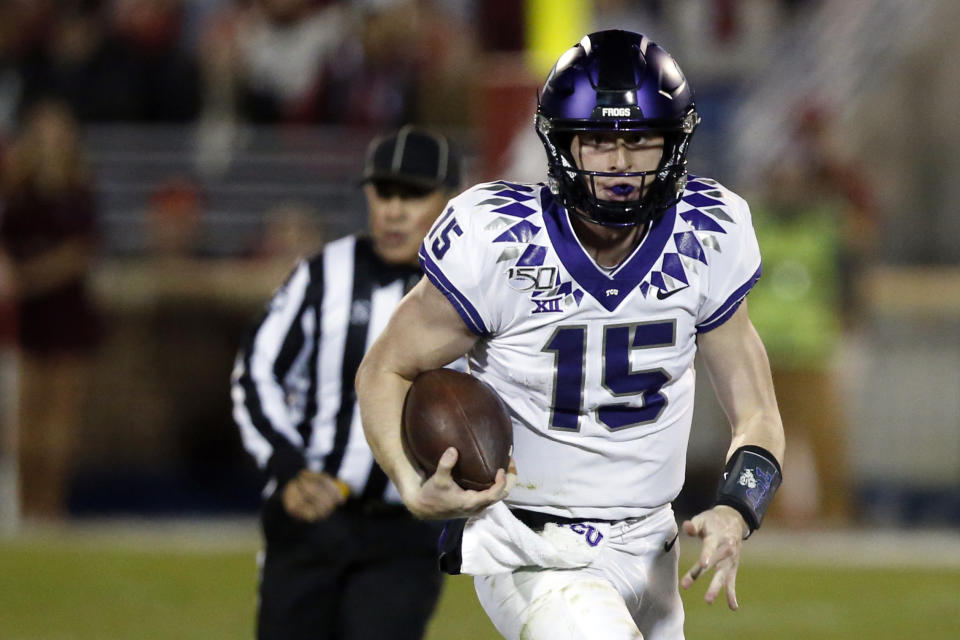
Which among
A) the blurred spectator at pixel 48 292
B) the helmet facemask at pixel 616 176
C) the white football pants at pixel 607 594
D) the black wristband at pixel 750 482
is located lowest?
the blurred spectator at pixel 48 292

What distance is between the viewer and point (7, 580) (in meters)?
6.30

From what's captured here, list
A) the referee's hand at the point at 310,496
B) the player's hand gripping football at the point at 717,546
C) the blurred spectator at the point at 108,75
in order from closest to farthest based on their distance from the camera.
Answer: the player's hand gripping football at the point at 717,546
the referee's hand at the point at 310,496
the blurred spectator at the point at 108,75

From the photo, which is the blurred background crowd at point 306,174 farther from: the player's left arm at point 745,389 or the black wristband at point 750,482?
the black wristband at point 750,482

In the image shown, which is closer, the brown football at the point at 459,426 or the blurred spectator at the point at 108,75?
the brown football at the point at 459,426

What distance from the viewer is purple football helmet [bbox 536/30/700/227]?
8.70ft

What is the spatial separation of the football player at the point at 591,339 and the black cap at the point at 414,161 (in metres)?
0.76

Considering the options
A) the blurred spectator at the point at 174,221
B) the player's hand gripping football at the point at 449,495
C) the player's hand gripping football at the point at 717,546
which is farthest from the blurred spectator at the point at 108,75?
the player's hand gripping football at the point at 717,546

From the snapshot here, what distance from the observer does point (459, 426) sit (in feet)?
8.45

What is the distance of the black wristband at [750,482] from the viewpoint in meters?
2.61

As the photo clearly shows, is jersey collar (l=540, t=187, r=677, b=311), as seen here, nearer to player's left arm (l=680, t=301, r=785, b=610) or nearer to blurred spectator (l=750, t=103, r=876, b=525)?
player's left arm (l=680, t=301, r=785, b=610)

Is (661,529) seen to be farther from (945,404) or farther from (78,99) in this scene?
(78,99)

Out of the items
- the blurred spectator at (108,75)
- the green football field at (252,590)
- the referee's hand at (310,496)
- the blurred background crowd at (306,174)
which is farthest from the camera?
the blurred spectator at (108,75)

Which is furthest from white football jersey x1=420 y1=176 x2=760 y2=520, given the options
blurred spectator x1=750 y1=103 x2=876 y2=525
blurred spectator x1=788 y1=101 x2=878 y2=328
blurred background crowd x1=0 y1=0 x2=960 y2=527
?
blurred background crowd x1=0 y1=0 x2=960 y2=527

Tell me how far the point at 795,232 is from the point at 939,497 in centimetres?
202
